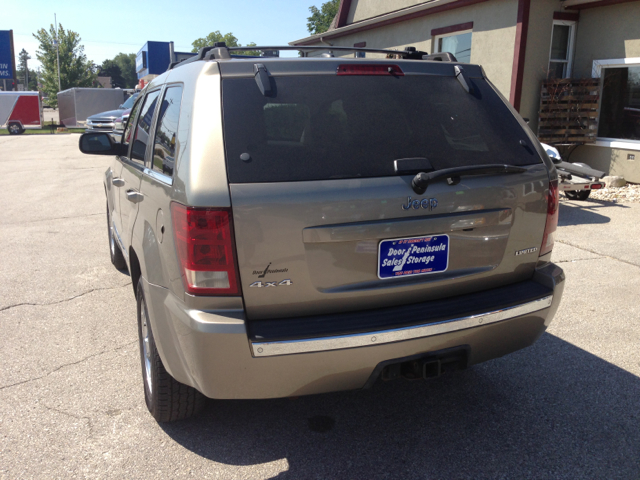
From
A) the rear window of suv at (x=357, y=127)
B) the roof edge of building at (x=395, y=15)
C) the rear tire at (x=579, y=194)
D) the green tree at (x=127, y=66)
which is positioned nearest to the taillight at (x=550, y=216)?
the rear window of suv at (x=357, y=127)

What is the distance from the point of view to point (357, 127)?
2.61 metres

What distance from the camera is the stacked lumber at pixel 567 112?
1161 cm

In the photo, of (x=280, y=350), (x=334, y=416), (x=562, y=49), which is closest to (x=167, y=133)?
(x=280, y=350)

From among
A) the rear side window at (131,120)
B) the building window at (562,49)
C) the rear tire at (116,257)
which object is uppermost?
the building window at (562,49)

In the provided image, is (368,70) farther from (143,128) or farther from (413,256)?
(143,128)

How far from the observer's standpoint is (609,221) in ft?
26.5

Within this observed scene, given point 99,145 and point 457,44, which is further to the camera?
point 457,44

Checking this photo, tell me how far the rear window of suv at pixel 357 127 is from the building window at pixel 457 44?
11013 millimetres

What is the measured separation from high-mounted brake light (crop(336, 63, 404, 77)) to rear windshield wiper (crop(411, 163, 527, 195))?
626mm

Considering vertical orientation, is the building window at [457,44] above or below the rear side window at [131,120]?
above

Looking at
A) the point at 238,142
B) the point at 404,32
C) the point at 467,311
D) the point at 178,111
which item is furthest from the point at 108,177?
the point at 404,32

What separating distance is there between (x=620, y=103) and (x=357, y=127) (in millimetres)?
10975

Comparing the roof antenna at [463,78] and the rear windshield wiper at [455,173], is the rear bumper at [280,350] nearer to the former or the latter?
the rear windshield wiper at [455,173]

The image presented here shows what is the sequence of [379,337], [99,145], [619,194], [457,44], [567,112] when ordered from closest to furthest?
[379,337] < [99,145] < [619,194] < [567,112] < [457,44]
